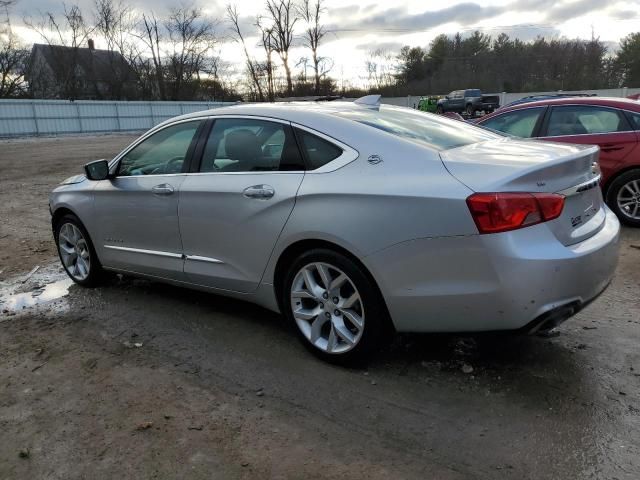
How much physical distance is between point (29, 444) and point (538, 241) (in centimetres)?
276

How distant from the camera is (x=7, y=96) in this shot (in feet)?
128

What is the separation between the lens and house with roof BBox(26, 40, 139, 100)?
4425cm

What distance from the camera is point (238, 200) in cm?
371

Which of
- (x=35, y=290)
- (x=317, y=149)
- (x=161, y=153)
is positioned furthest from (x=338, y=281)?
(x=35, y=290)

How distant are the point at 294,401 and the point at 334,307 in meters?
0.60

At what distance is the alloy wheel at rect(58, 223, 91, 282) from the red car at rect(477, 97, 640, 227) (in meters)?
5.55

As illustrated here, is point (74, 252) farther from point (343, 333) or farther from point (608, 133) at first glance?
point (608, 133)

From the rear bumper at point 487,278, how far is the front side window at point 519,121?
183 inches

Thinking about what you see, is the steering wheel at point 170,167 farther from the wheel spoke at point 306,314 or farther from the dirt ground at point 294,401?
the wheel spoke at point 306,314

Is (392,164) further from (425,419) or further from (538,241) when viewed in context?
(425,419)

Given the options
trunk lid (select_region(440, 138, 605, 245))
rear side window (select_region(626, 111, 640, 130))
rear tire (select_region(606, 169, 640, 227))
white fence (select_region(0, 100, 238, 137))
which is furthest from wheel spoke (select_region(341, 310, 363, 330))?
white fence (select_region(0, 100, 238, 137))

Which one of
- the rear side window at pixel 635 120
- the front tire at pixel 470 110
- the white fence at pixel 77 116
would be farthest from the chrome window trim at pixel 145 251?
the front tire at pixel 470 110

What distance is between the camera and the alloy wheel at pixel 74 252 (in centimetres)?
521

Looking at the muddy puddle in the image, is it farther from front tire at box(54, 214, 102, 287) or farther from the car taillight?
the car taillight
